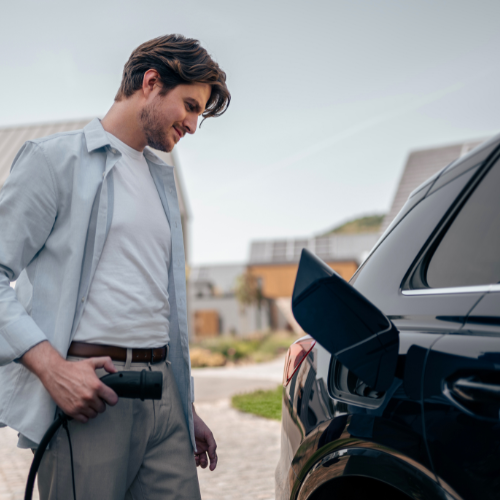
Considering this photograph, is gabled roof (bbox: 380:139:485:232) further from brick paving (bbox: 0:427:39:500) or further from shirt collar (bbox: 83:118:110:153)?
shirt collar (bbox: 83:118:110:153)

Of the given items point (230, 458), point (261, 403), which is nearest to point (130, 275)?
point (230, 458)

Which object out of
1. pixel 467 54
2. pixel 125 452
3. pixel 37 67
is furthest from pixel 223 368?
pixel 125 452

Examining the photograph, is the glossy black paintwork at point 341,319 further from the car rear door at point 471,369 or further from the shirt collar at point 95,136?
the shirt collar at point 95,136

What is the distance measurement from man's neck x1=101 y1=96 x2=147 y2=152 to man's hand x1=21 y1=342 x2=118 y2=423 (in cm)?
72

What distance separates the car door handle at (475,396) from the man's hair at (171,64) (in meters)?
1.15

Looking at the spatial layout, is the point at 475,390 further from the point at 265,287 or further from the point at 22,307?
the point at 265,287

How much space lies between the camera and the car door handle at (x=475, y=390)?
0.94 meters

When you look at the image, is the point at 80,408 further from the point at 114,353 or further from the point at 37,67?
the point at 37,67

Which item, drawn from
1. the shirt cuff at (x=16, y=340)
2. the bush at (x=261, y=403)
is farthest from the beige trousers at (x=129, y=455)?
the bush at (x=261, y=403)

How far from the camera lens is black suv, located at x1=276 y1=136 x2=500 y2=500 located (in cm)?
98

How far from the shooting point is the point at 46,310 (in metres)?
1.30

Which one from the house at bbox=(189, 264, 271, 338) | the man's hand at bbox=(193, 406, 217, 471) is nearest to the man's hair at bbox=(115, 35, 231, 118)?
the man's hand at bbox=(193, 406, 217, 471)

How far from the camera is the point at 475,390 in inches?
38.2

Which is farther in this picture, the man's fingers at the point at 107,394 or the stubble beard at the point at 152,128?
the stubble beard at the point at 152,128
